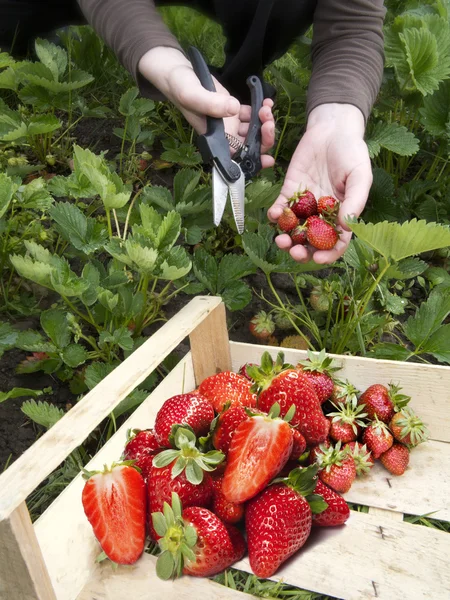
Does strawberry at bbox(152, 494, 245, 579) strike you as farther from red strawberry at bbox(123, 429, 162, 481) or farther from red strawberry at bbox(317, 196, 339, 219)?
red strawberry at bbox(317, 196, 339, 219)

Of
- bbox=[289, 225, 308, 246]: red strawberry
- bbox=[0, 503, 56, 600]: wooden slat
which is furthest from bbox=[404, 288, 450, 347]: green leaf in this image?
bbox=[0, 503, 56, 600]: wooden slat

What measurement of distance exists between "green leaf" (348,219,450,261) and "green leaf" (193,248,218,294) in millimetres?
394

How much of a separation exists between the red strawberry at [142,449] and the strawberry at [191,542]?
10 centimetres

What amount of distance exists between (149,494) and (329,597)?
0.97 feet

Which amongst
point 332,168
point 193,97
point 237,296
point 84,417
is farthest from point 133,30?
point 84,417

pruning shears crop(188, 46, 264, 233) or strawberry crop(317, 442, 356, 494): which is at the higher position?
pruning shears crop(188, 46, 264, 233)

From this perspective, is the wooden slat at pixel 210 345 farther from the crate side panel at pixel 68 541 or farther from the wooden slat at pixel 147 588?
the wooden slat at pixel 147 588

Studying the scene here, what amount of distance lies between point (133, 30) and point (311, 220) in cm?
64

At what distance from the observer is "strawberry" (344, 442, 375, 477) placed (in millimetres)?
989

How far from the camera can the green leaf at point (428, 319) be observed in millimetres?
1198

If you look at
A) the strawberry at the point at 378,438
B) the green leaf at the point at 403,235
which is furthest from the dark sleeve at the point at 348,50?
the strawberry at the point at 378,438

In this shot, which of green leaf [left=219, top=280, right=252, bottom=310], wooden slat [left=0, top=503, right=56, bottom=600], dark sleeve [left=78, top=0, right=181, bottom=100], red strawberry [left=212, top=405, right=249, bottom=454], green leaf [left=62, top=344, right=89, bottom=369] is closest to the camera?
wooden slat [left=0, top=503, right=56, bottom=600]

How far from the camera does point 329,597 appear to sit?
861 millimetres

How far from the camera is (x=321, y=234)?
1.12 m
